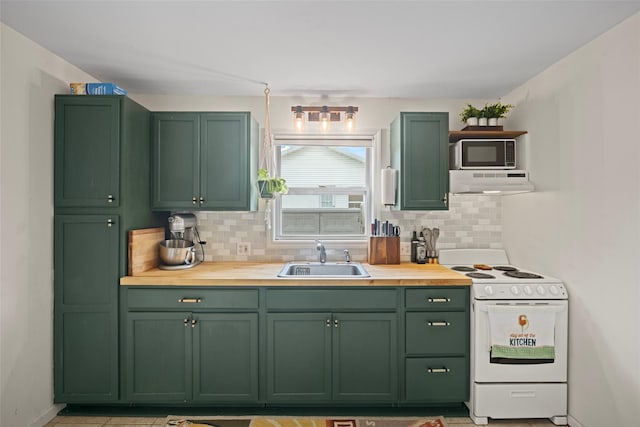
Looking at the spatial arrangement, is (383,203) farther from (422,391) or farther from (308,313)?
(422,391)

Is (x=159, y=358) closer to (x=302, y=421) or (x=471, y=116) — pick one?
(x=302, y=421)

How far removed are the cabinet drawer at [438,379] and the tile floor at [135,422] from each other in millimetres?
147

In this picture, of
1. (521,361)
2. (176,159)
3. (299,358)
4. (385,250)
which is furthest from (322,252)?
(521,361)

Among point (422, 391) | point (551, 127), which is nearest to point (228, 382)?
point (422, 391)

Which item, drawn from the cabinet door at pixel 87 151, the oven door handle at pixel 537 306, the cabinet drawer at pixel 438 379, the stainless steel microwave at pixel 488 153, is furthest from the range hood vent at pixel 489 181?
the cabinet door at pixel 87 151

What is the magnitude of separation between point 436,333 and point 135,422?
6.99 feet

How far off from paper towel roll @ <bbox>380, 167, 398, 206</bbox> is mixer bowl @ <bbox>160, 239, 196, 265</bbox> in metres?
1.62

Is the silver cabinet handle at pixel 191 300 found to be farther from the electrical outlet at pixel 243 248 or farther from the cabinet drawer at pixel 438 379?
the cabinet drawer at pixel 438 379

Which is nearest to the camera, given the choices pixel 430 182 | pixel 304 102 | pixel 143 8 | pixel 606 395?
pixel 143 8

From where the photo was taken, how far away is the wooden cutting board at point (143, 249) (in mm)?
2561

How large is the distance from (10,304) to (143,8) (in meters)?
1.82

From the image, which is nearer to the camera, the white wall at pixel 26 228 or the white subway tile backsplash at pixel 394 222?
the white wall at pixel 26 228

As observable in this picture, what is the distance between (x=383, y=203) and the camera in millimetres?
3094

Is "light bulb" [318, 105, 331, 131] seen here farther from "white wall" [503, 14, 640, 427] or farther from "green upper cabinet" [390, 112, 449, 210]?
"white wall" [503, 14, 640, 427]
